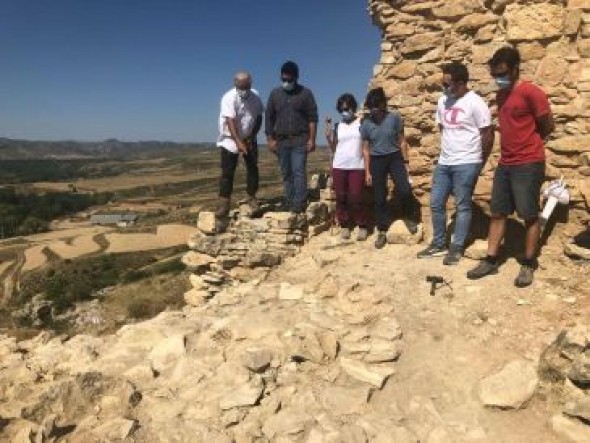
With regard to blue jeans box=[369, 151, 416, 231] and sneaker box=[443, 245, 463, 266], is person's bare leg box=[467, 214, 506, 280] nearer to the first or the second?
sneaker box=[443, 245, 463, 266]

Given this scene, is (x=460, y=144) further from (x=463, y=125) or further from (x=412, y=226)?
(x=412, y=226)

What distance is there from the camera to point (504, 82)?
5809 mm

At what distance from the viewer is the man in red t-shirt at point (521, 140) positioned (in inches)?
225

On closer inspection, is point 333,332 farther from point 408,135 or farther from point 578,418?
point 408,135

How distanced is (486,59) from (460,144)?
1.51 meters

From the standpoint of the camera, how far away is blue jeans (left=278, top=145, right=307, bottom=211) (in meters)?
8.21

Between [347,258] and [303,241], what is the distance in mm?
1216

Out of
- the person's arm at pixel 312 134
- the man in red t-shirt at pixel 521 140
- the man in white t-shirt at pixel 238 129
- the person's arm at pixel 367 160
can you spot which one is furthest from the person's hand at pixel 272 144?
the man in red t-shirt at pixel 521 140

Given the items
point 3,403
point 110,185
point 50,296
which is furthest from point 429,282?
point 110,185

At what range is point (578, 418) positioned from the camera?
4223 millimetres

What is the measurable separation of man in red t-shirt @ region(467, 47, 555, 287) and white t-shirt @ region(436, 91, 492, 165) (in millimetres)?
236

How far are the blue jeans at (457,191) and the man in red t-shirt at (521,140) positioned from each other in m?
0.36

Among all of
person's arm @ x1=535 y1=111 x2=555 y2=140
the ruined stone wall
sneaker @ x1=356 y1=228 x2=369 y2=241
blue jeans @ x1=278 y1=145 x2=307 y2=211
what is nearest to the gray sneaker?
blue jeans @ x1=278 y1=145 x2=307 y2=211

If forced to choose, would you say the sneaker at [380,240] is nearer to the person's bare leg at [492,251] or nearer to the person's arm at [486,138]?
the person's bare leg at [492,251]
